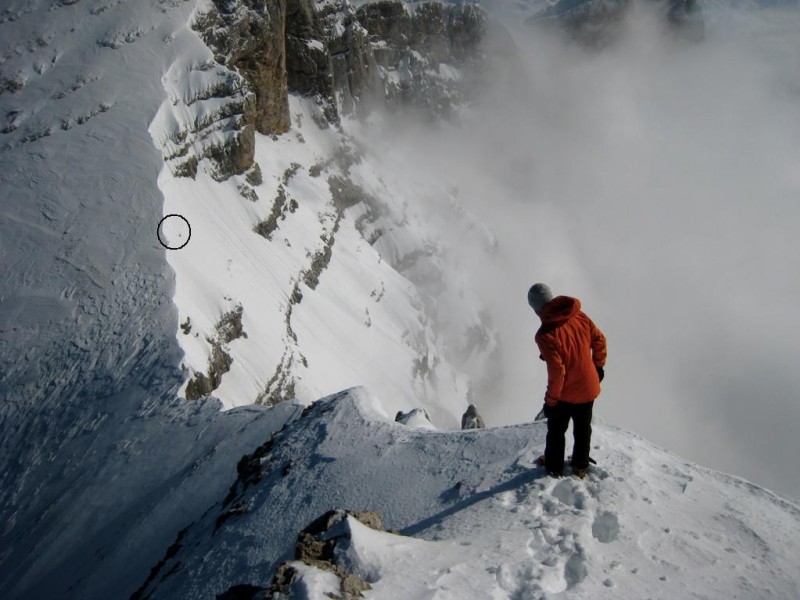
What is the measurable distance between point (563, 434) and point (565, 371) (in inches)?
25.9

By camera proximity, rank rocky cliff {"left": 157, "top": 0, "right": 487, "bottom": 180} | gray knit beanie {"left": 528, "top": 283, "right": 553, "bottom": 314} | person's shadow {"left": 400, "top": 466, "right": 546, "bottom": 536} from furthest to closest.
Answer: rocky cliff {"left": 157, "top": 0, "right": 487, "bottom": 180} < gray knit beanie {"left": 528, "top": 283, "right": 553, "bottom": 314} < person's shadow {"left": 400, "top": 466, "right": 546, "bottom": 536}

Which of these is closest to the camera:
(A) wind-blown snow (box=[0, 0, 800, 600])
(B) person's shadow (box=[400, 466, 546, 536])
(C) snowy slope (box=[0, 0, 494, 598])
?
(A) wind-blown snow (box=[0, 0, 800, 600])

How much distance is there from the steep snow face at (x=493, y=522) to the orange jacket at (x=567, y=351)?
0.89 meters

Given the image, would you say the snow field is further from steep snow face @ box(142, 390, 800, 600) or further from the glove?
the glove

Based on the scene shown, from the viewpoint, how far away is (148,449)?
1095cm

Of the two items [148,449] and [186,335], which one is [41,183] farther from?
[148,449]

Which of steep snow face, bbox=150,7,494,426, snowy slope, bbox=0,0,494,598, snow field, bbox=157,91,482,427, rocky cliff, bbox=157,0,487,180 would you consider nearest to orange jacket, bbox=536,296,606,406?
snowy slope, bbox=0,0,494,598

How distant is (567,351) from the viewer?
5.36 m

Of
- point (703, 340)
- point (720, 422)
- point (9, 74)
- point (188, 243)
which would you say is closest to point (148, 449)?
point (188, 243)

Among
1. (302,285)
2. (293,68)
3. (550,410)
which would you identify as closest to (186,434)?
(550,410)

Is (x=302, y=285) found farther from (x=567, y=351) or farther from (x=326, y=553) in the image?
(x=326, y=553)

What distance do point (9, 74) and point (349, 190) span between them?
3950 cm

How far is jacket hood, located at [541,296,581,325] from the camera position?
530 cm

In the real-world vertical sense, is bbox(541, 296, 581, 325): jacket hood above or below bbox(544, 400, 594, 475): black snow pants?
above
